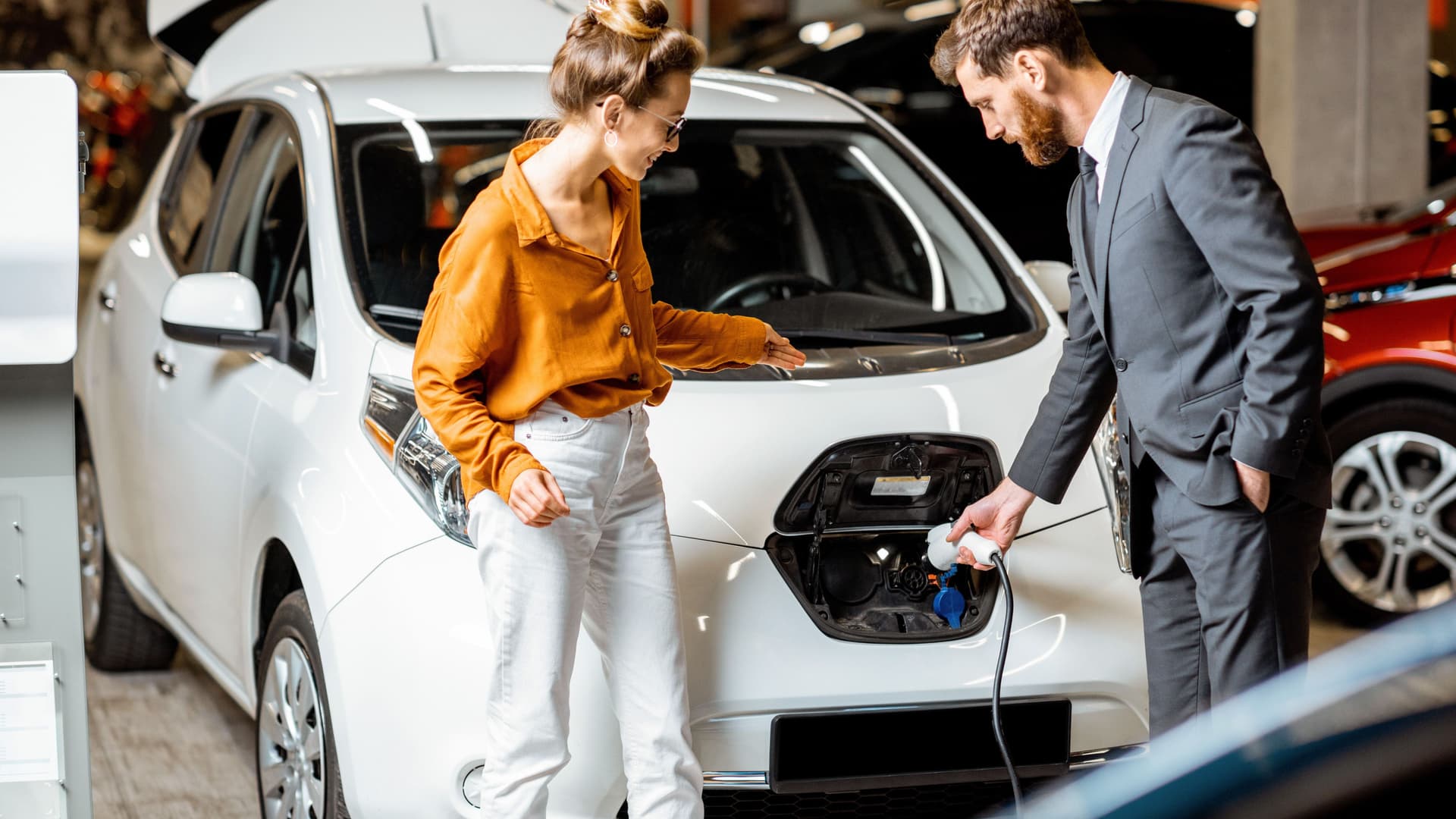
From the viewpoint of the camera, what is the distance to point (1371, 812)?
94cm

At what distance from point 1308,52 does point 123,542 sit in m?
5.98

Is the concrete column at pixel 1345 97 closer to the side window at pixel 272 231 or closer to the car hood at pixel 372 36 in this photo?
the car hood at pixel 372 36

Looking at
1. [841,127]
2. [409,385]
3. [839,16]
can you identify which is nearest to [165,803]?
[409,385]

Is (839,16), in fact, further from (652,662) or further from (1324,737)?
(1324,737)

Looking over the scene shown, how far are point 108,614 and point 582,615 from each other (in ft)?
7.62

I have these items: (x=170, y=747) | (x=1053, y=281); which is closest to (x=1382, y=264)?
(x=1053, y=281)

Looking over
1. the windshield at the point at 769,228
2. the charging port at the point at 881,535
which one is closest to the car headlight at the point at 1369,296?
the windshield at the point at 769,228

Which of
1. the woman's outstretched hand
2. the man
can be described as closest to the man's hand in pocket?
the man

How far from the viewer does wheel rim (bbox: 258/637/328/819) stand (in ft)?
8.95

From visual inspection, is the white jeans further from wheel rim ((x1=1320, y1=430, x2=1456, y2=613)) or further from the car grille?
wheel rim ((x1=1320, y1=430, x2=1456, y2=613))

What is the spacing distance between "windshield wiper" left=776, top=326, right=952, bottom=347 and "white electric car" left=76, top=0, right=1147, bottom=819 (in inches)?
0.4

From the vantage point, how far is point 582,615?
94.3 inches

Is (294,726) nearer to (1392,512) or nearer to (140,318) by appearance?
(140,318)

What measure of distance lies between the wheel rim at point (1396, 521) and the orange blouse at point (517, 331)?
9.10 ft
